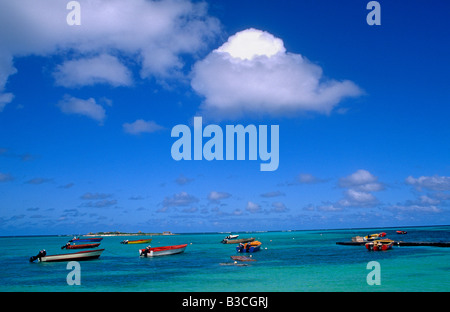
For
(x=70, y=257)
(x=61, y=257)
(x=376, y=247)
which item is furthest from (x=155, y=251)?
(x=376, y=247)

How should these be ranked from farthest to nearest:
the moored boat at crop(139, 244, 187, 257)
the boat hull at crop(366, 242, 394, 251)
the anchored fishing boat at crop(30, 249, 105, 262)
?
the boat hull at crop(366, 242, 394, 251)
the moored boat at crop(139, 244, 187, 257)
the anchored fishing boat at crop(30, 249, 105, 262)

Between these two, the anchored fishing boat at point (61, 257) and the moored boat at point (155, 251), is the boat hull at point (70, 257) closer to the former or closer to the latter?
the anchored fishing boat at point (61, 257)

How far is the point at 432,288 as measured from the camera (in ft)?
89.0

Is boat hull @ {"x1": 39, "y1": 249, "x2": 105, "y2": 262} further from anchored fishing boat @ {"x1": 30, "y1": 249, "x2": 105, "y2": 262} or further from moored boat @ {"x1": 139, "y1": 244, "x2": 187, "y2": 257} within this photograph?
moored boat @ {"x1": 139, "y1": 244, "x2": 187, "y2": 257}

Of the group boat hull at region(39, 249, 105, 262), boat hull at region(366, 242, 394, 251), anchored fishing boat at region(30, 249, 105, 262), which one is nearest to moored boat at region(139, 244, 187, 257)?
boat hull at region(39, 249, 105, 262)

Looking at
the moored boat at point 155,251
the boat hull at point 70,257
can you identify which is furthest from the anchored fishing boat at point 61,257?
the moored boat at point 155,251

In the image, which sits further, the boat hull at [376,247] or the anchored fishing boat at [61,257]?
the boat hull at [376,247]

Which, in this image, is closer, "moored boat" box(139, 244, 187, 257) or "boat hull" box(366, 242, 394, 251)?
"moored boat" box(139, 244, 187, 257)

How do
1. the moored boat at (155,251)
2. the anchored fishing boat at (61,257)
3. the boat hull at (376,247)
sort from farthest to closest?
the boat hull at (376,247) < the moored boat at (155,251) < the anchored fishing boat at (61,257)

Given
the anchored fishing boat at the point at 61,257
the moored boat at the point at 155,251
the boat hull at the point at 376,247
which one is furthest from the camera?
the boat hull at the point at 376,247

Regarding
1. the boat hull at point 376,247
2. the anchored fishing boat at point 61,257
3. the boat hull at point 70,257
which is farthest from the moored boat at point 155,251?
the boat hull at point 376,247
